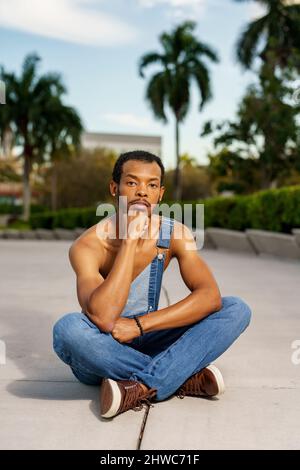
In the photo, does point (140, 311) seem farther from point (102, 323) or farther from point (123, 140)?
point (123, 140)

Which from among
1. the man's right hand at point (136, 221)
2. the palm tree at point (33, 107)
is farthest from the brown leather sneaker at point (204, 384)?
the palm tree at point (33, 107)

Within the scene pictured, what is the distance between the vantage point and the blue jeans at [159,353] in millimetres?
3062

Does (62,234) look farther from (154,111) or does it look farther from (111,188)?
(111,188)

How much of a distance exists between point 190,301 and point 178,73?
41.4 meters

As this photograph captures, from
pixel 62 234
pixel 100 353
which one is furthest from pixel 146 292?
pixel 62 234

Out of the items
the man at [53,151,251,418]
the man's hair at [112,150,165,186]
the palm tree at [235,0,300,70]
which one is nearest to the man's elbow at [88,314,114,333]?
the man at [53,151,251,418]

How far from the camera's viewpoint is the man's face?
123 inches

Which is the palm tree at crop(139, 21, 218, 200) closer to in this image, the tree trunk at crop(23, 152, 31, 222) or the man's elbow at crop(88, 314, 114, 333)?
the tree trunk at crop(23, 152, 31, 222)

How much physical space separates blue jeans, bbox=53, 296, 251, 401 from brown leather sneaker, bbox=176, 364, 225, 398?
50 mm

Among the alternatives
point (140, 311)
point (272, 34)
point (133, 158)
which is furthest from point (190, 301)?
point (272, 34)

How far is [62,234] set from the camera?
33.1 m

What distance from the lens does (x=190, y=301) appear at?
3.16 metres

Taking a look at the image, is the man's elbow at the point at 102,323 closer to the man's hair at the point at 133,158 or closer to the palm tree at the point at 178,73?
the man's hair at the point at 133,158
